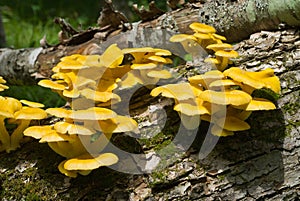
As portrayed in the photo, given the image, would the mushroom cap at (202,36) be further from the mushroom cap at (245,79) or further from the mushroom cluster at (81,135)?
the mushroom cluster at (81,135)

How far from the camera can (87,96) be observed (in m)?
2.15

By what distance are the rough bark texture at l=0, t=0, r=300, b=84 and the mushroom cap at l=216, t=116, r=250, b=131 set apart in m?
1.20

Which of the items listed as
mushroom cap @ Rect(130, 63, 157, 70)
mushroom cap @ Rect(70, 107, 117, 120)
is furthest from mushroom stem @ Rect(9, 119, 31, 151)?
mushroom cap @ Rect(130, 63, 157, 70)

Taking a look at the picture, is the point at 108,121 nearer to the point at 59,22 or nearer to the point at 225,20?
the point at 225,20

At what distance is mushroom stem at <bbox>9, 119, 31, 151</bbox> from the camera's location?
88.3 inches

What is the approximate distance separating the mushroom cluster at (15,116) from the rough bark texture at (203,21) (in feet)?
5.00

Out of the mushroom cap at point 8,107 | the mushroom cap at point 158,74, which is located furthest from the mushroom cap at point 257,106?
the mushroom cap at point 8,107

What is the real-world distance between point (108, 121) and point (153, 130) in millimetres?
432

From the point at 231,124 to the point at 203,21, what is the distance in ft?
5.53

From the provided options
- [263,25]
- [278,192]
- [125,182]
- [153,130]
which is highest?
[263,25]

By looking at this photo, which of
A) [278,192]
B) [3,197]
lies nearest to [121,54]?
[3,197]

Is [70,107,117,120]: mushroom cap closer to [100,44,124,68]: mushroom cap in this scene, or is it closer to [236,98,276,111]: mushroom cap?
[100,44,124,68]: mushroom cap

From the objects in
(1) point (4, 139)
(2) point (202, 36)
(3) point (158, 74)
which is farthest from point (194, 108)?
(1) point (4, 139)

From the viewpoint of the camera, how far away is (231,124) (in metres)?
2.04
